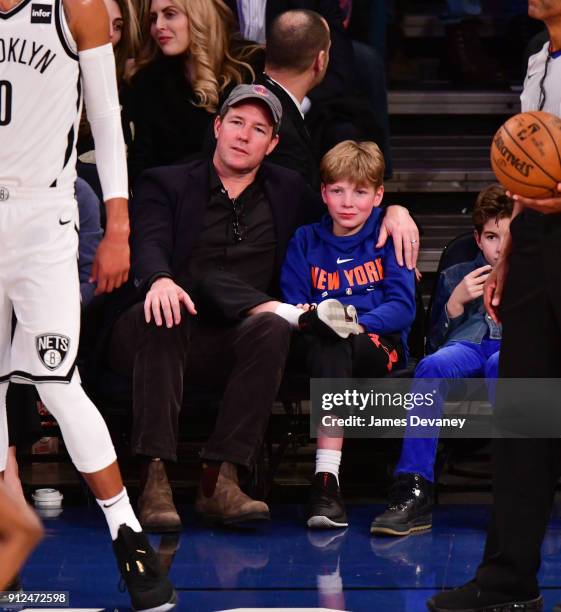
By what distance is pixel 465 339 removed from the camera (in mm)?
5102

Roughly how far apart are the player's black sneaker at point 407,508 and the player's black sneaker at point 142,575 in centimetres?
104

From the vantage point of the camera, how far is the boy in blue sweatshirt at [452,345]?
477 cm

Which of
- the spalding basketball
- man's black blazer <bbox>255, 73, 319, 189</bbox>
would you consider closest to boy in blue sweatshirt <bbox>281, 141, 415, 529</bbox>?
man's black blazer <bbox>255, 73, 319, 189</bbox>

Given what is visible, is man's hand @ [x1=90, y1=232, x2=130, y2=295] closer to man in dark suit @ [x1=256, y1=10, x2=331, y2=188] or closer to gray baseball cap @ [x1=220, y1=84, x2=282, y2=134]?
gray baseball cap @ [x1=220, y1=84, x2=282, y2=134]

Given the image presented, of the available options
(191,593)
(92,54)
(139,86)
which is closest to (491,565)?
(191,593)

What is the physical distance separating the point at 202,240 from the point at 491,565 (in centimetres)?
190

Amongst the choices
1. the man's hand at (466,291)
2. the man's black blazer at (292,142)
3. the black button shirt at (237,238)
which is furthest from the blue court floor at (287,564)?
the man's black blazer at (292,142)

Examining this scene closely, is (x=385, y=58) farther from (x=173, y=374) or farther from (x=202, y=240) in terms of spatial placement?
(x=173, y=374)

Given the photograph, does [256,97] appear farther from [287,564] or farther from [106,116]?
[287,564]

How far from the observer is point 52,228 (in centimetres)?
383

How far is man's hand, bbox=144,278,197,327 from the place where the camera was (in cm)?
476

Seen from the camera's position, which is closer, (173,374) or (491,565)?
(491,565)

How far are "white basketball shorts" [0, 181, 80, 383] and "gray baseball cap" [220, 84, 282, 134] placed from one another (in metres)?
1.41

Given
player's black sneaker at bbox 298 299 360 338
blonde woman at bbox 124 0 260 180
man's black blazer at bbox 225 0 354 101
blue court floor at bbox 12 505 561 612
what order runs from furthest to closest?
man's black blazer at bbox 225 0 354 101, blonde woman at bbox 124 0 260 180, player's black sneaker at bbox 298 299 360 338, blue court floor at bbox 12 505 561 612
